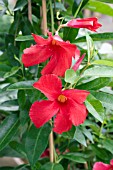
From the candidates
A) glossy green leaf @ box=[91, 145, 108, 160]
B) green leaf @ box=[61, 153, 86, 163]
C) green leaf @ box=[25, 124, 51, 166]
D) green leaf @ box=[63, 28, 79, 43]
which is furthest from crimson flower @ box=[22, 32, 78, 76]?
glossy green leaf @ box=[91, 145, 108, 160]

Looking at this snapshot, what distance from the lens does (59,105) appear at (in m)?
0.65

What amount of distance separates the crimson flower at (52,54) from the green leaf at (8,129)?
0.88 ft

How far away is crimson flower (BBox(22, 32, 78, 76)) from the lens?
658mm

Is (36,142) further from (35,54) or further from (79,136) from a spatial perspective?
(35,54)

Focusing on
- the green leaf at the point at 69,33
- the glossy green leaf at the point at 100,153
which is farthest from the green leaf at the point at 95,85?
the glossy green leaf at the point at 100,153

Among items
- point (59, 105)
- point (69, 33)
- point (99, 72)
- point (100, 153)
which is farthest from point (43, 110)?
point (100, 153)

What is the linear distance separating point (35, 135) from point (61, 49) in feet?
0.92

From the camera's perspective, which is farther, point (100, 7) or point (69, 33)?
point (100, 7)

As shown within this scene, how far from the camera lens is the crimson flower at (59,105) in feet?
2.05

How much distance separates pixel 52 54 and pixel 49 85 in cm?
9

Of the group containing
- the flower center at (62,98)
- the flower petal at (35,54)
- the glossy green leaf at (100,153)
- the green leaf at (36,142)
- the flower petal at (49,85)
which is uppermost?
the flower petal at (35,54)

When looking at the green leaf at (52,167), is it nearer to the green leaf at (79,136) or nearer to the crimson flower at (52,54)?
the green leaf at (79,136)

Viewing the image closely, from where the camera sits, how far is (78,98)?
0.63 metres

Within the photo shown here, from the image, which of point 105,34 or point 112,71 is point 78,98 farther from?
point 105,34
